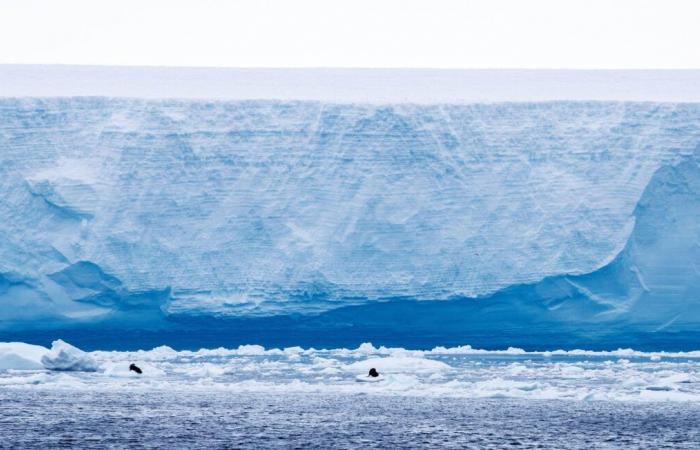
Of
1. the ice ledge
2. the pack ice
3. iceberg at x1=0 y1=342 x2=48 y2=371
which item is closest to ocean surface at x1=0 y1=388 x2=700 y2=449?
iceberg at x1=0 y1=342 x2=48 y2=371

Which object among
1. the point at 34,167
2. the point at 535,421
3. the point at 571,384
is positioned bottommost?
the point at 535,421

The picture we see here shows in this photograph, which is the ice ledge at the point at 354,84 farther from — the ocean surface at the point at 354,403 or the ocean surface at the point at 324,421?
the ocean surface at the point at 324,421

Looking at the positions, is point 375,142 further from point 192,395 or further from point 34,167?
point 192,395

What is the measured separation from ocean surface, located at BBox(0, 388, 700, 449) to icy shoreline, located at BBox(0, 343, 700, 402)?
168mm

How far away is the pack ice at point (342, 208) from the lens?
18.0m

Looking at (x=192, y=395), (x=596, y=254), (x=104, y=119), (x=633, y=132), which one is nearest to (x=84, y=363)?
(x=192, y=395)

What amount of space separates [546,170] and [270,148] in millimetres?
3873

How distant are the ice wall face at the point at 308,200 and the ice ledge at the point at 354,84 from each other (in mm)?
683

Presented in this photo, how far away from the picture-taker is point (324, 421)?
11430 mm

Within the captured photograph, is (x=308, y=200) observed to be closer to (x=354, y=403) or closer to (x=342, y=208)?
(x=342, y=208)

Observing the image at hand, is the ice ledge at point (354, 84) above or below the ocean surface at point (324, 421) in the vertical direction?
above

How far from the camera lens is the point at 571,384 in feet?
44.4

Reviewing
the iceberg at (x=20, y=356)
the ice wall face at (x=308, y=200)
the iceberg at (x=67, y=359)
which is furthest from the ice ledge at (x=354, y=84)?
the iceberg at (x=67, y=359)

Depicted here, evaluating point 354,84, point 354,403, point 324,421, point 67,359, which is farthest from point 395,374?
point 354,84
